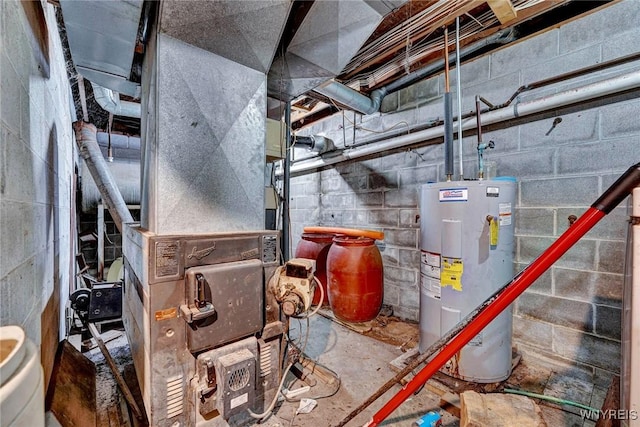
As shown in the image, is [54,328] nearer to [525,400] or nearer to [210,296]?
[210,296]

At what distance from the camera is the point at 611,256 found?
5.07 feet

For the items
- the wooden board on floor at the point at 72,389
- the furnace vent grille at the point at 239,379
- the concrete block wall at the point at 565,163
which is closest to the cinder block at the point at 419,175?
the concrete block wall at the point at 565,163

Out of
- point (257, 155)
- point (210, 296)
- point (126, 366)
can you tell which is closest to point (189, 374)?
point (210, 296)

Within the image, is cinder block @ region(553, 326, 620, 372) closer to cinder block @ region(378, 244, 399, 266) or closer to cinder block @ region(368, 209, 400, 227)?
cinder block @ region(378, 244, 399, 266)

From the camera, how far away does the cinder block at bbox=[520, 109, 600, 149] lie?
63.2 inches

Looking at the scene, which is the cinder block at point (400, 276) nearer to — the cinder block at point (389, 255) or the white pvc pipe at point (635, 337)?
the cinder block at point (389, 255)

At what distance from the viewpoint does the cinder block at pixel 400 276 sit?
2.44m

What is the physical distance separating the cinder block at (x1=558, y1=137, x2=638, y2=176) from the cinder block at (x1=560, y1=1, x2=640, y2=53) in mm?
598

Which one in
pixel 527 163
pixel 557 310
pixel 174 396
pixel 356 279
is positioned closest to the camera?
pixel 174 396

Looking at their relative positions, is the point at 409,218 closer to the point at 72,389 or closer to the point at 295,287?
the point at 295,287

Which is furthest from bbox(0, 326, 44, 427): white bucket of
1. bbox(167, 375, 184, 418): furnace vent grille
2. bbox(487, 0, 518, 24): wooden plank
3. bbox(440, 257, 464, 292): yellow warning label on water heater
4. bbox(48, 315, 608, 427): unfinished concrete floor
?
bbox(487, 0, 518, 24): wooden plank

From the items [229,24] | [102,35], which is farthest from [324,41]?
[102,35]

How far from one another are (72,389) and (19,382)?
1.37 m

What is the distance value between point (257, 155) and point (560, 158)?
1831 mm
